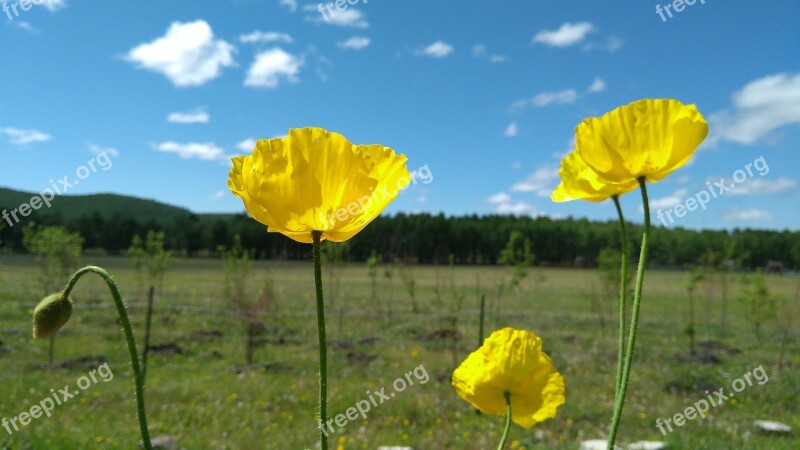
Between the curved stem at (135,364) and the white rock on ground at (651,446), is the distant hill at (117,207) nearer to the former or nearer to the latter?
the white rock on ground at (651,446)

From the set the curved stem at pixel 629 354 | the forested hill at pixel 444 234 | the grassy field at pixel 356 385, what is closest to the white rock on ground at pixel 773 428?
the grassy field at pixel 356 385

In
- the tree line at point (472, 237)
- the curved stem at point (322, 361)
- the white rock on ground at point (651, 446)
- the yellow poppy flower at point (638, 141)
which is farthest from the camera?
the tree line at point (472, 237)

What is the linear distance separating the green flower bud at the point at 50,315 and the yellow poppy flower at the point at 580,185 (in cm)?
76

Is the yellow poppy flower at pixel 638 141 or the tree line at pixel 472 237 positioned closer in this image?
the yellow poppy flower at pixel 638 141

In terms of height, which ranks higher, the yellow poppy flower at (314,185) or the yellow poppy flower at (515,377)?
the yellow poppy flower at (314,185)

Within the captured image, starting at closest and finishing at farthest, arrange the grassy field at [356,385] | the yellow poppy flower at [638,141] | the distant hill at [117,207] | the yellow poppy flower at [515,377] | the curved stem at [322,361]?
the curved stem at [322,361] → the yellow poppy flower at [638,141] → the yellow poppy flower at [515,377] → the grassy field at [356,385] → the distant hill at [117,207]

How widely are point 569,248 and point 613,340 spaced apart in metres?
59.5

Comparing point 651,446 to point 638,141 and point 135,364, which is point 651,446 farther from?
point 135,364

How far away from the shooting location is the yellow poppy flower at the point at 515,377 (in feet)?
3.00

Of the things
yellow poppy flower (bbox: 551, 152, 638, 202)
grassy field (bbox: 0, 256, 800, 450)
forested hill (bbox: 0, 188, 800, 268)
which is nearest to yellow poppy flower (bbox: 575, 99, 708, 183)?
yellow poppy flower (bbox: 551, 152, 638, 202)

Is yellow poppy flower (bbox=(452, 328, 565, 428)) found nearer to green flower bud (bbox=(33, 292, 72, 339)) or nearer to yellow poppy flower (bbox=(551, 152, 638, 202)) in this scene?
yellow poppy flower (bbox=(551, 152, 638, 202))

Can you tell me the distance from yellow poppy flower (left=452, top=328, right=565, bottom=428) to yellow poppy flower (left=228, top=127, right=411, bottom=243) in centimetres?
34

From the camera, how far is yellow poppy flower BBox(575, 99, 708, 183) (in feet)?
2.64

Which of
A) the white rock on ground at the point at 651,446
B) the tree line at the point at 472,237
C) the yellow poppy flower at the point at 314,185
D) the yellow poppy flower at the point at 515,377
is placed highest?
the tree line at the point at 472,237
